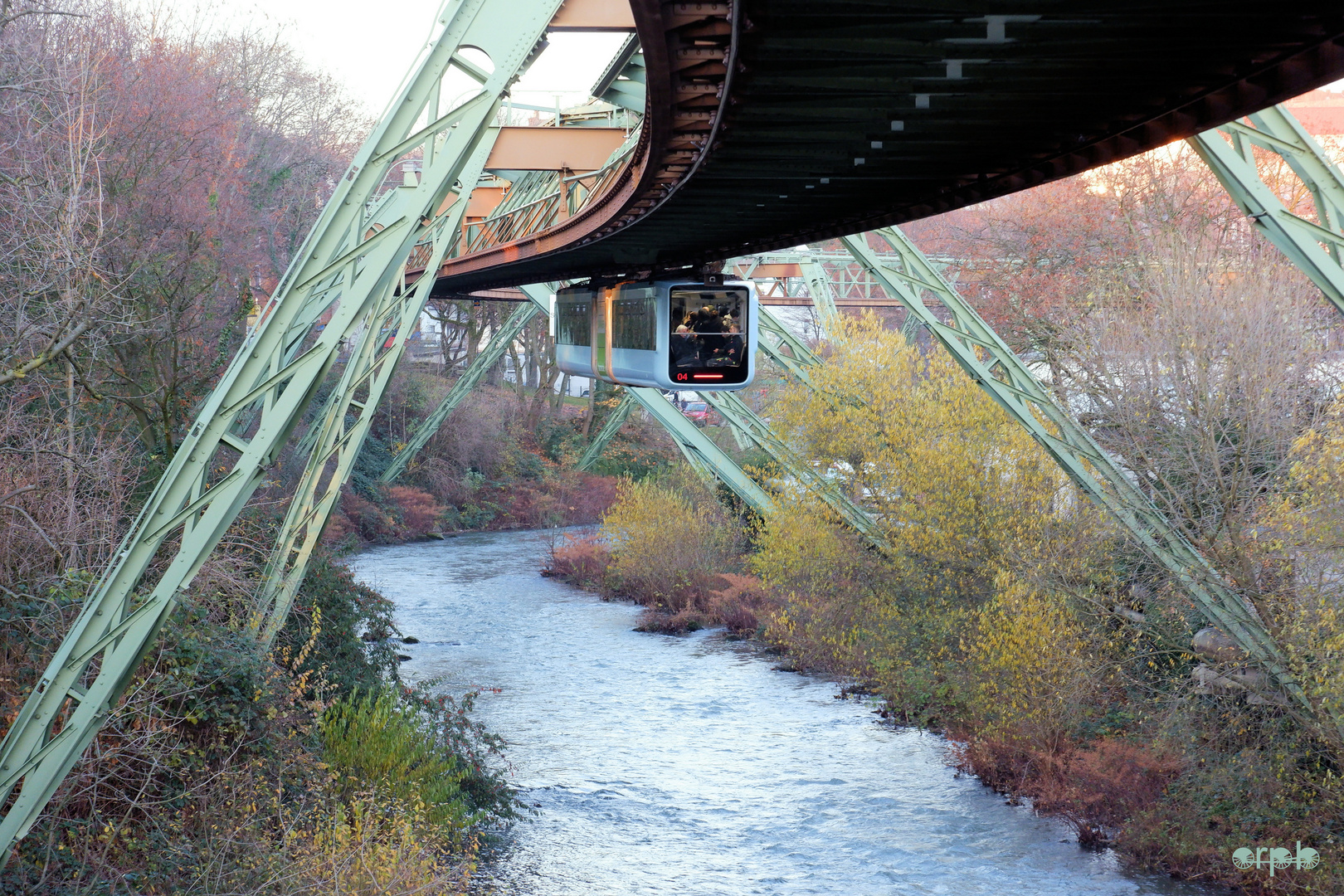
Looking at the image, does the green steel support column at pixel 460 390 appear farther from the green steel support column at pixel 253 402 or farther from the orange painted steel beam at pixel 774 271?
the green steel support column at pixel 253 402

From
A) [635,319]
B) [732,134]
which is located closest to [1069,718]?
[635,319]

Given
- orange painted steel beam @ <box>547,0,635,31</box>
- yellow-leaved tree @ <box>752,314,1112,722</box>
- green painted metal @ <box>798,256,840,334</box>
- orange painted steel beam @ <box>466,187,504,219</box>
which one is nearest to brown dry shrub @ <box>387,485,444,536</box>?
orange painted steel beam @ <box>466,187,504,219</box>

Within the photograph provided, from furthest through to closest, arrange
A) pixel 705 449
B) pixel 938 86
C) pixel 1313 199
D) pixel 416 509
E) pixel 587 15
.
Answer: pixel 416 509 → pixel 705 449 → pixel 1313 199 → pixel 587 15 → pixel 938 86

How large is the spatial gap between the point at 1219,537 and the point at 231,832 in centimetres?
922

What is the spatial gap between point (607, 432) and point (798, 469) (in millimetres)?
19150

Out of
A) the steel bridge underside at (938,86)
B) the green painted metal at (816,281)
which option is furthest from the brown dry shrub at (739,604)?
the steel bridge underside at (938,86)

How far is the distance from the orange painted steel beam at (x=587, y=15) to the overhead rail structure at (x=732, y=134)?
0.01 m

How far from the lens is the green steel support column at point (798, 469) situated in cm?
1688

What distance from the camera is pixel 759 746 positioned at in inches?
631

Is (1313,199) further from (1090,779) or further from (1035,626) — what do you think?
(1090,779)

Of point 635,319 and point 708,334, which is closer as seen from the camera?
point 708,334

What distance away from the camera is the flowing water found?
1164 cm

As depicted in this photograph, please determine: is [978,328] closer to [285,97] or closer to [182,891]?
[182,891]

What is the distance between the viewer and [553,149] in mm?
12781
